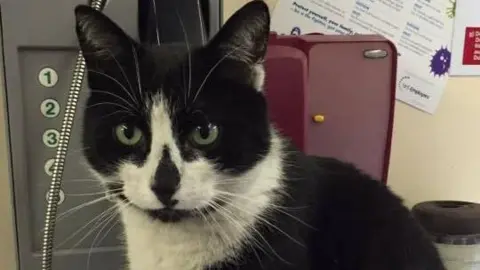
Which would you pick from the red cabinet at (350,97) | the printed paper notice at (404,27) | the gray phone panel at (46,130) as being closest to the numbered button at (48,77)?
the gray phone panel at (46,130)

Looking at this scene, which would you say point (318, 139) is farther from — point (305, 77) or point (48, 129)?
point (48, 129)

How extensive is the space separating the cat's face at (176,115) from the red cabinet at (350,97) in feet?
1.07

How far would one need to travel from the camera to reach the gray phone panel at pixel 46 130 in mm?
715

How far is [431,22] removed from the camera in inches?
51.9

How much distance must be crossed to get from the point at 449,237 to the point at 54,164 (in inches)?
29.5

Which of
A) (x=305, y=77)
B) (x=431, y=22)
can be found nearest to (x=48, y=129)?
(x=305, y=77)

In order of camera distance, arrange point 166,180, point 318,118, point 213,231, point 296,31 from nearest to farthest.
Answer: point 166,180, point 213,231, point 318,118, point 296,31

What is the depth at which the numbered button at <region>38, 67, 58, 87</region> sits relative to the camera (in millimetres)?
745

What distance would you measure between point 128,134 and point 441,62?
883mm

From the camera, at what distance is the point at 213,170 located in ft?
2.19

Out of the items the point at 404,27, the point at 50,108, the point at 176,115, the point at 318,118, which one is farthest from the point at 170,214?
the point at 404,27

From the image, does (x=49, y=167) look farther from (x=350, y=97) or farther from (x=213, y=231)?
(x=350, y=97)

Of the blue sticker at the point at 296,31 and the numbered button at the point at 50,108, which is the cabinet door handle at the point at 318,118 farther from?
the numbered button at the point at 50,108

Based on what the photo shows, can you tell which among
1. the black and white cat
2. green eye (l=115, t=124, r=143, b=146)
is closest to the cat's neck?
the black and white cat
